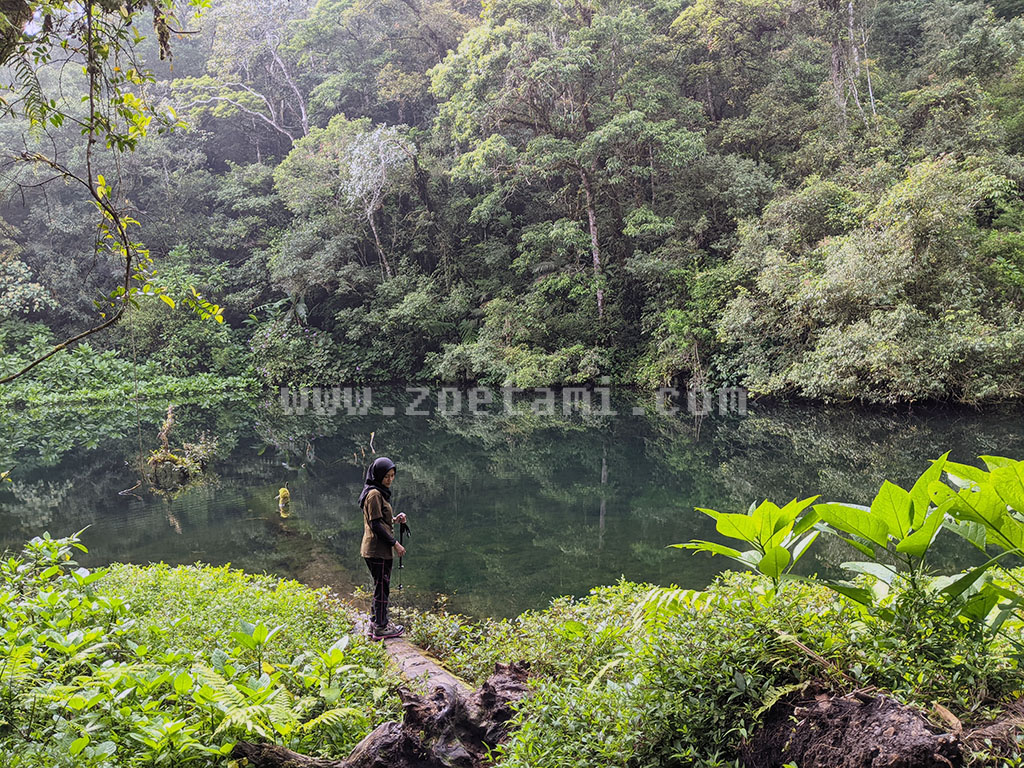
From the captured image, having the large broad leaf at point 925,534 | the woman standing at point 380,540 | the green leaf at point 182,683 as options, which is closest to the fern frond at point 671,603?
the large broad leaf at point 925,534

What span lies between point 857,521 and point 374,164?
18207 millimetres

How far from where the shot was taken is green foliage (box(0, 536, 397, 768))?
1.58 metres

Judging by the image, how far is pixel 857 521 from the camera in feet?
4.98

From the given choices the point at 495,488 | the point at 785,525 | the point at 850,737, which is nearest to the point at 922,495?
the point at 785,525

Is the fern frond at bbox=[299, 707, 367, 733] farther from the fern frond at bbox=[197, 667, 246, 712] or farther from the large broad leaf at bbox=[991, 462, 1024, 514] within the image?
the large broad leaf at bbox=[991, 462, 1024, 514]

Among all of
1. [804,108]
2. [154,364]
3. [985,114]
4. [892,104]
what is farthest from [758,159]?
[154,364]

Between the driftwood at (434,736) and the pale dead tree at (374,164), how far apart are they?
17263mm

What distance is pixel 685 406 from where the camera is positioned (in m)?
13.8

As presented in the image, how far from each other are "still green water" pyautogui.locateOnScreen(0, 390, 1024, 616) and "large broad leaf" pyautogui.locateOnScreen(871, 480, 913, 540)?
349 centimetres

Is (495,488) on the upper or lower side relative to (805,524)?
lower

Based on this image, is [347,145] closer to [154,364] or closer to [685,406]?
[154,364]

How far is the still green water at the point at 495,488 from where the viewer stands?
5.59 meters

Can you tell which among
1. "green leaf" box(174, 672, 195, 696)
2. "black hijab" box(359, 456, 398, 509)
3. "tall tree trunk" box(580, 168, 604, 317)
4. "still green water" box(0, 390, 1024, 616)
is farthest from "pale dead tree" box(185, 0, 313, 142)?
"green leaf" box(174, 672, 195, 696)

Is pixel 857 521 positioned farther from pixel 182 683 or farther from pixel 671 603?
pixel 182 683
